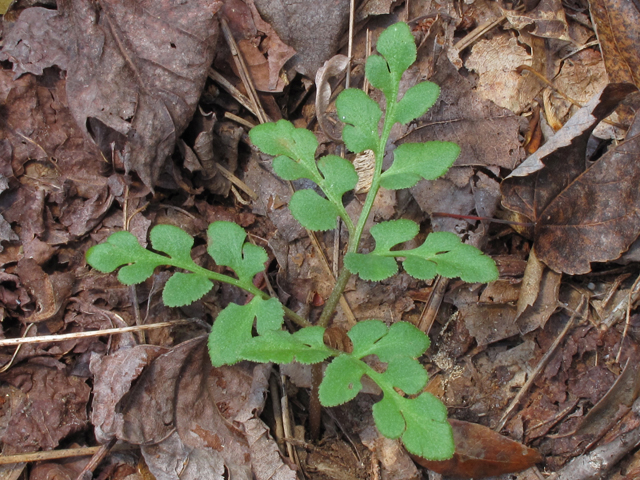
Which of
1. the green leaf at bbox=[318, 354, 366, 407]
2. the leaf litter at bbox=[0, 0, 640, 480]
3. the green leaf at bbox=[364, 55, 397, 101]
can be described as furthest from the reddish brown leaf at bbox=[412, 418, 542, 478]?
the green leaf at bbox=[364, 55, 397, 101]

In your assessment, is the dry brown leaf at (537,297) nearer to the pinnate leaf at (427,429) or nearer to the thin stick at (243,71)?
the pinnate leaf at (427,429)

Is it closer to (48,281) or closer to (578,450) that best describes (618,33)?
(578,450)

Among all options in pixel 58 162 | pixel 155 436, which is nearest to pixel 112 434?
pixel 155 436

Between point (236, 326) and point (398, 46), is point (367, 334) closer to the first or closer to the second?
point (236, 326)

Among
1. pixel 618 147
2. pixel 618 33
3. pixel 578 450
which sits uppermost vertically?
pixel 618 33

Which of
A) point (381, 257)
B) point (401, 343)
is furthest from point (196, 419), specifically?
point (381, 257)

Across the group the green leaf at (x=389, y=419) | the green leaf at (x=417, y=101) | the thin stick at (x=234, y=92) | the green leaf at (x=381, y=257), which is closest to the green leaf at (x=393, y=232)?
the green leaf at (x=381, y=257)
